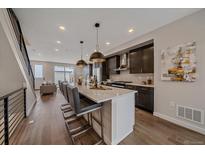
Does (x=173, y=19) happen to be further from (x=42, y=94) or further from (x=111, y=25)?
(x=42, y=94)

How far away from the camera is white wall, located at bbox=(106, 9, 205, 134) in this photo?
7.09 ft

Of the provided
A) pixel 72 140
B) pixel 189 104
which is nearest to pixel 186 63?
pixel 189 104

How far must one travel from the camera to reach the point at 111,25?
2816 millimetres

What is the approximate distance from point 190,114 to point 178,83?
76cm

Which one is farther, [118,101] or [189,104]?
[189,104]

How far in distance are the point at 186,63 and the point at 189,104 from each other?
38.6 inches

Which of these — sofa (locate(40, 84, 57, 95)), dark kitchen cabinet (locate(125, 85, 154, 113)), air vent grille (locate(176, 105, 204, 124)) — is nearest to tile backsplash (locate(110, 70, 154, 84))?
dark kitchen cabinet (locate(125, 85, 154, 113))

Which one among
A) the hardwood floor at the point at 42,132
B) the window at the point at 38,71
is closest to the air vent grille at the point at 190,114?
the hardwood floor at the point at 42,132

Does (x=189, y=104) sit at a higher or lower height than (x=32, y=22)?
lower

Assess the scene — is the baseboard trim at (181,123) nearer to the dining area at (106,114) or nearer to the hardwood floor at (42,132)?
the dining area at (106,114)

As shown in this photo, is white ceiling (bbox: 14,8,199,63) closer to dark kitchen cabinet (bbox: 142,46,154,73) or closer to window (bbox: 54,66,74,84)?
dark kitchen cabinet (bbox: 142,46,154,73)

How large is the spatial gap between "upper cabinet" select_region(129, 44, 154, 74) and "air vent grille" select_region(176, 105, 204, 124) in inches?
56.8

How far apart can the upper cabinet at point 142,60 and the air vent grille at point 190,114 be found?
1443 mm
